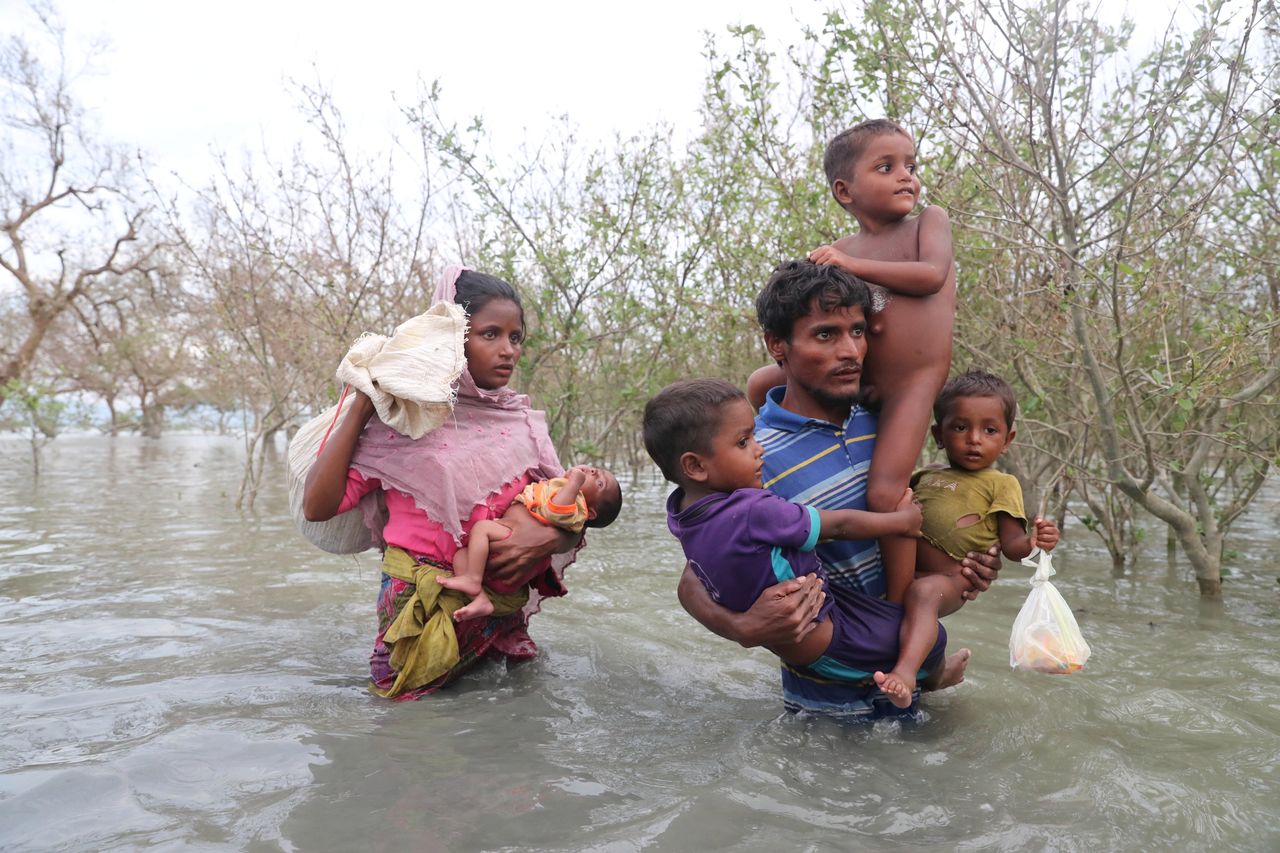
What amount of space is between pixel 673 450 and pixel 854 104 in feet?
12.6

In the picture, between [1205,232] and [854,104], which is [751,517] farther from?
[1205,232]

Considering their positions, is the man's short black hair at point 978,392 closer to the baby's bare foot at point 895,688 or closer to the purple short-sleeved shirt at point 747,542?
the purple short-sleeved shirt at point 747,542

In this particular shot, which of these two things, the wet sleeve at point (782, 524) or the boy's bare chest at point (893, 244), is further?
the boy's bare chest at point (893, 244)

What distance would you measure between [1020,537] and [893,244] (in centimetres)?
94

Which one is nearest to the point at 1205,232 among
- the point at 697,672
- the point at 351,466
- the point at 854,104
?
the point at 854,104

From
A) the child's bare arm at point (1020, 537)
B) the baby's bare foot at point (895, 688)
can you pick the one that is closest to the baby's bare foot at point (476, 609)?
the baby's bare foot at point (895, 688)

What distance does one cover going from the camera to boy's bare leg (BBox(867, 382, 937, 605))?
8.46ft

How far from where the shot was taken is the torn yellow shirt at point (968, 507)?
2736 mm

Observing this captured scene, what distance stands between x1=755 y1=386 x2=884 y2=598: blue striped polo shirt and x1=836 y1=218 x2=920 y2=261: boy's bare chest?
47 cm

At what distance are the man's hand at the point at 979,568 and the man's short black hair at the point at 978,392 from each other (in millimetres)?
405

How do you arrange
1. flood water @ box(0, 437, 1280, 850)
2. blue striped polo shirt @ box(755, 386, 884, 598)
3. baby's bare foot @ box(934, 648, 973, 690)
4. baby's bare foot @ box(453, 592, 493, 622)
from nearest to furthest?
flood water @ box(0, 437, 1280, 850), blue striped polo shirt @ box(755, 386, 884, 598), baby's bare foot @ box(934, 648, 973, 690), baby's bare foot @ box(453, 592, 493, 622)

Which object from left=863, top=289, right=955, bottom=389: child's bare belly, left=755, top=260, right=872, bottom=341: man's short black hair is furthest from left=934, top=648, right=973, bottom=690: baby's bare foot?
left=755, top=260, right=872, bottom=341: man's short black hair

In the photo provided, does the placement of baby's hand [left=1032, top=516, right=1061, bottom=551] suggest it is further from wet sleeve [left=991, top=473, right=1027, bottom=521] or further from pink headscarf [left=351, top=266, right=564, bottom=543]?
pink headscarf [left=351, top=266, right=564, bottom=543]

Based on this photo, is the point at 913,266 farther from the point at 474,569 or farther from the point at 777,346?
the point at 474,569
